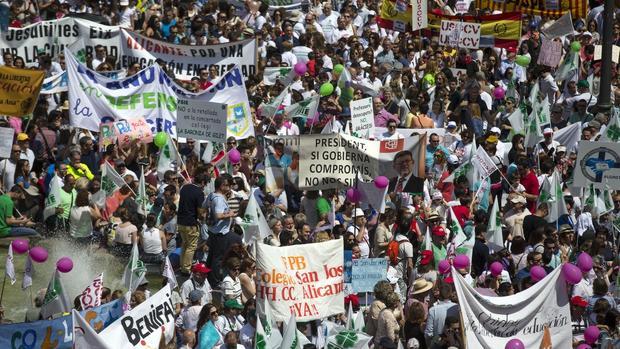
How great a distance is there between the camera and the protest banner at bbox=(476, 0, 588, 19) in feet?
104

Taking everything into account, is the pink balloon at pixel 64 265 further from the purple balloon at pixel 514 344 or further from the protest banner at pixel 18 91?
the protest banner at pixel 18 91

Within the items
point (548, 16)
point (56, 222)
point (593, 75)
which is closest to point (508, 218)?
point (56, 222)

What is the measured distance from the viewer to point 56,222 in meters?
22.9

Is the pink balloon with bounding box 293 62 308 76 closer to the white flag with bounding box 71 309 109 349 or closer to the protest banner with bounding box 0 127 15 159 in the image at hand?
the protest banner with bounding box 0 127 15 159

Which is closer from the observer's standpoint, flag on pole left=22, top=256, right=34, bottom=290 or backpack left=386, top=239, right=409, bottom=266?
flag on pole left=22, top=256, right=34, bottom=290

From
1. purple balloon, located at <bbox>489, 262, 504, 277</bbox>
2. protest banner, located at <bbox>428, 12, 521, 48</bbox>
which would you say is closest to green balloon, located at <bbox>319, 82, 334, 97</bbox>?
protest banner, located at <bbox>428, 12, 521, 48</bbox>

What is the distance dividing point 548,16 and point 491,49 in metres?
2.34

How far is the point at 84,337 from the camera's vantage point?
16.6 m

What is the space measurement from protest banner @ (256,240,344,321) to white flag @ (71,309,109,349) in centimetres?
222

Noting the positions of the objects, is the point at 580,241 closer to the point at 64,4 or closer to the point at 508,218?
the point at 508,218

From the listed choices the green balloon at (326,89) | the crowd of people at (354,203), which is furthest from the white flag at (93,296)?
the green balloon at (326,89)

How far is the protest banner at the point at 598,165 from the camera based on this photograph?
2145 cm

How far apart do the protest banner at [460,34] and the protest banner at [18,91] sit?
25.2ft

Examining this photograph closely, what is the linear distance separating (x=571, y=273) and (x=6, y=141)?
7.79m
